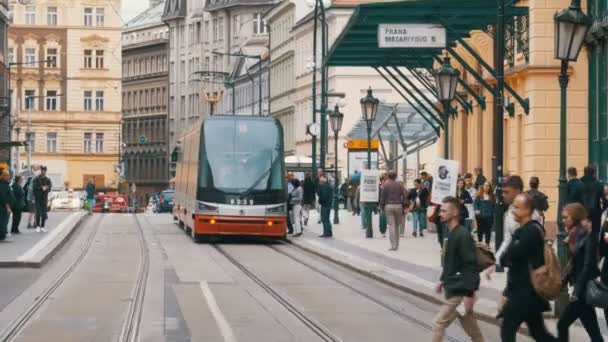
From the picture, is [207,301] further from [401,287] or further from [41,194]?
Answer: [41,194]

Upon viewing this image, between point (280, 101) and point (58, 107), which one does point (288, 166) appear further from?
point (58, 107)

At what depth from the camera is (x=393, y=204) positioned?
36438 mm

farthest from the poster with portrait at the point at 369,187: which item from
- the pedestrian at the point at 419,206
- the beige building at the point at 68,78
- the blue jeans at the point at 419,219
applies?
the beige building at the point at 68,78

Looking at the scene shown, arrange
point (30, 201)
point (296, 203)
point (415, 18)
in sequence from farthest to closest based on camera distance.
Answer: point (30, 201), point (296, 203), point (415, 18)

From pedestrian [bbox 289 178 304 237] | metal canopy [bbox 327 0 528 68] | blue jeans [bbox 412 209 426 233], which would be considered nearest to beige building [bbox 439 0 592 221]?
metal canopy [bbox 327 0 528 68]

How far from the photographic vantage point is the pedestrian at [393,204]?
119ft

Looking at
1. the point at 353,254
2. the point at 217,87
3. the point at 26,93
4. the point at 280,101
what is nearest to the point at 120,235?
the point at 353,254

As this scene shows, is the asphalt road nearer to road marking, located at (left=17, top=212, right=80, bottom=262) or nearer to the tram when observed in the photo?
road marking, located at (left=17, top=212, right=80, bottom=262)

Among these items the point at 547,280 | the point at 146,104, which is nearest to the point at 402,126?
the point at 547,280

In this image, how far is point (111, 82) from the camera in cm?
13038

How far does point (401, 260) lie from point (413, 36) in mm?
4837

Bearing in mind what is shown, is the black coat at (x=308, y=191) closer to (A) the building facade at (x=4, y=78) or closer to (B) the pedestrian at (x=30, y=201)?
(B) the pedestrian at (x=30, y=201)

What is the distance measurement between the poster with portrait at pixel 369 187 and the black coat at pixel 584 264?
28.6 m

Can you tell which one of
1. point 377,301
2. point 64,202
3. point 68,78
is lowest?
point 377,301
